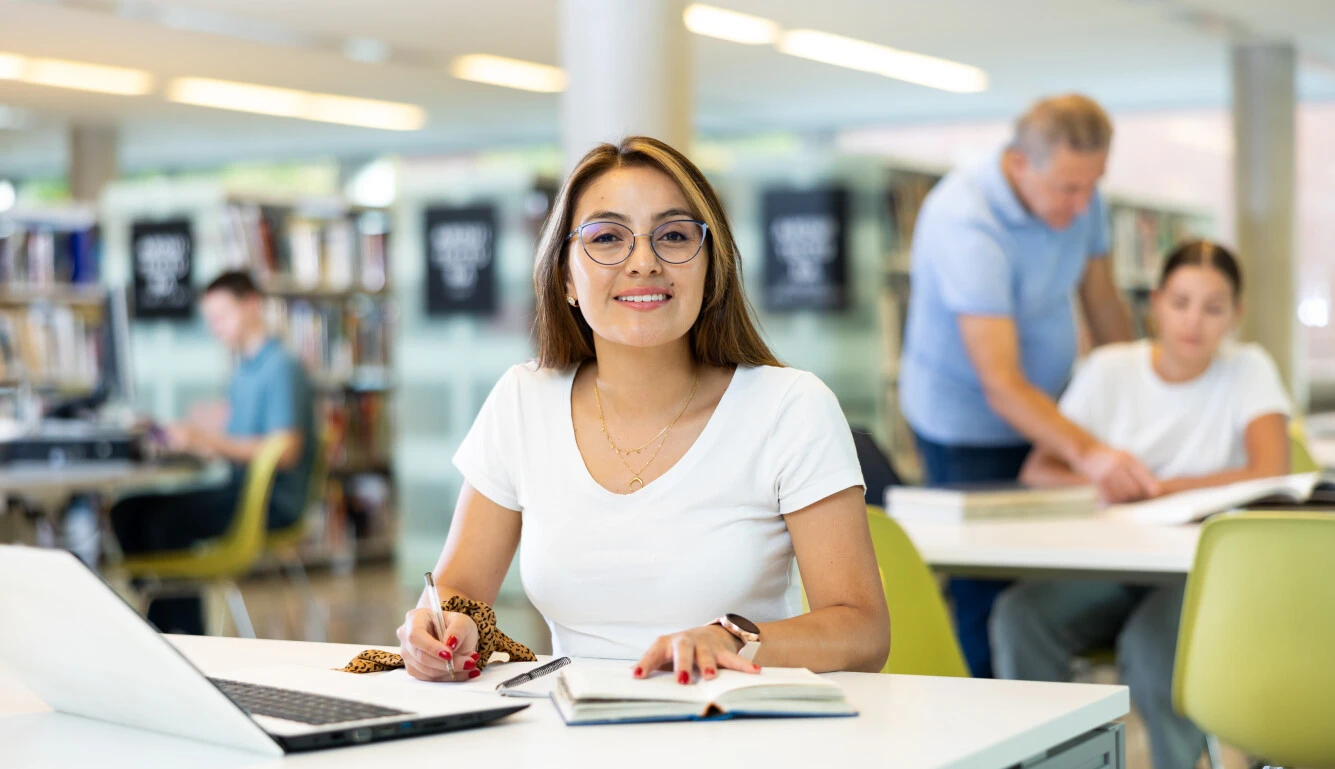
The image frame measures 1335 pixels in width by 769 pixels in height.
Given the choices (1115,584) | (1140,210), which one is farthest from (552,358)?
(1140,210)

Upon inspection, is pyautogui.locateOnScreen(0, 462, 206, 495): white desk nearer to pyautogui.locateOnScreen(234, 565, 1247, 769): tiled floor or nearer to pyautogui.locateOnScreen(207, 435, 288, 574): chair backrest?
pyautogui.locateOnScreen(207, 435, 288, 574): chair backrest

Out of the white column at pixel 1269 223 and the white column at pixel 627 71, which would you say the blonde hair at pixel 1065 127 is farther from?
the white column at pixel 1269 223

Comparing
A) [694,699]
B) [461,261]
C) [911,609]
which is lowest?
[911,609]

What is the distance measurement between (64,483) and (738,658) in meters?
3.36

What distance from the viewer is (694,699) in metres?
1.23

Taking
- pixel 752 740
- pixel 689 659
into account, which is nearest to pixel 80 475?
pixel 689 659

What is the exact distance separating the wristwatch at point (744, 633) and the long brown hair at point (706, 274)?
448 mm

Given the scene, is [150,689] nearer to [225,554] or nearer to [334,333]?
[225,554]

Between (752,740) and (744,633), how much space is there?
268 millimetres

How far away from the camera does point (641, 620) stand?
1689 millimetres

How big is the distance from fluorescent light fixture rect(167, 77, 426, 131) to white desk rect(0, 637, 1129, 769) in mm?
8477

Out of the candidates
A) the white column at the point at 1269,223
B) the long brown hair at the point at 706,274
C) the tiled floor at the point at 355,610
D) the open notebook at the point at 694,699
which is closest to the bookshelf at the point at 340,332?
the tiled floor at the point at 355,610

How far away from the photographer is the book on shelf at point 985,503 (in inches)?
107

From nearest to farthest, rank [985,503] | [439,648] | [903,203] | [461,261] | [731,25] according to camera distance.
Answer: [439,648]
[985,503]
[461,261]
[903,203]
[731,25]
